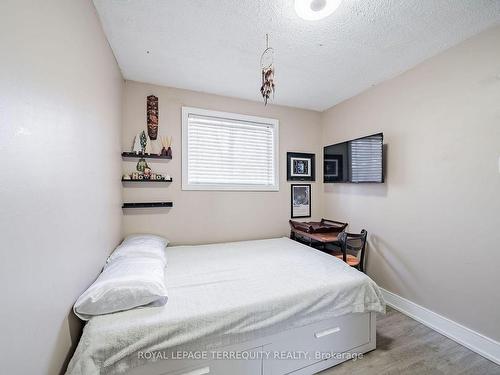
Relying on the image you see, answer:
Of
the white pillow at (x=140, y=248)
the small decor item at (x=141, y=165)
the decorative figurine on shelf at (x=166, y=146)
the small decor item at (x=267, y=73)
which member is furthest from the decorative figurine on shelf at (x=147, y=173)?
the small decor item at (x=267, y=73)

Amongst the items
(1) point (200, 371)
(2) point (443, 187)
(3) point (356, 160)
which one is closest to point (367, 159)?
(3) point (356, 160)

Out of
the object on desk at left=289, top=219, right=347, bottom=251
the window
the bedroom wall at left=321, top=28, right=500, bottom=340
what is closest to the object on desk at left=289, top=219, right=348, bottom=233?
the object on desk at left=289, top=219, right=347, bottom=251

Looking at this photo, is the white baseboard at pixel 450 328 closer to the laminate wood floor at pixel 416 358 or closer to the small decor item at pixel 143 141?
the laminate wood floor at pixel 416 358

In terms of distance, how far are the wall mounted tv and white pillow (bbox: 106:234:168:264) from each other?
2.43 meters

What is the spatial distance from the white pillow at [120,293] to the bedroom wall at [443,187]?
95.4 inches

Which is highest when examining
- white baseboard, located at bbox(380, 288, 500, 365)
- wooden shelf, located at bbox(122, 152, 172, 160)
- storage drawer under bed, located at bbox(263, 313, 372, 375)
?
wooden shelf, located at bbox(122, 152, 172, 160)

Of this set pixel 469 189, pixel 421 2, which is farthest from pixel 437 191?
pixel 421 2

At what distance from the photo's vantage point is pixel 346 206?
9.86ft

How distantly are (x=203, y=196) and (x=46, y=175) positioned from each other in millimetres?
1892

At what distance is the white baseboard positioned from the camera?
1.63 m

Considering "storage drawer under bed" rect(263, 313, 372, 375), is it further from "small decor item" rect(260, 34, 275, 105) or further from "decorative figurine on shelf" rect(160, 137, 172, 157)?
"decorative figurine on shelf" rect(160, 137, 172, 157)

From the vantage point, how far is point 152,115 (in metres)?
2.51

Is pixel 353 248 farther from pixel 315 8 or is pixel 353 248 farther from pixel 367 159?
pixel 315 8

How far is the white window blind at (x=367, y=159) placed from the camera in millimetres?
2395
